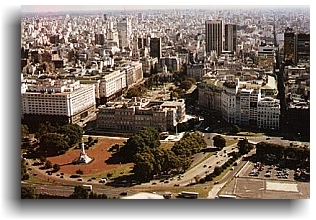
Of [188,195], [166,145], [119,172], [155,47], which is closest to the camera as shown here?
[188,195]

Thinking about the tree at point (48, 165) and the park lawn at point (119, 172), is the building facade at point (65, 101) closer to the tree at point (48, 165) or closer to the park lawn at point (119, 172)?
the tree at point (48, 165)

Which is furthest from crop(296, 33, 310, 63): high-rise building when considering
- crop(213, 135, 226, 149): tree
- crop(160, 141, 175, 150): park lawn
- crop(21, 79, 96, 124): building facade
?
crop(21, 79, 96, 124): building facade

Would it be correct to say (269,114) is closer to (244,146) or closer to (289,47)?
(244,146)

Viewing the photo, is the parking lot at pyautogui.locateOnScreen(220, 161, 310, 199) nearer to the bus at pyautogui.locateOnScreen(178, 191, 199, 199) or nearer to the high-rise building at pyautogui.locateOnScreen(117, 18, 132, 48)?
the bus at pyautogui.locateOnScreen(178, 191, 199, 199)

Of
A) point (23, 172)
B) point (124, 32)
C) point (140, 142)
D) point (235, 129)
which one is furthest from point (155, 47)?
point (23, 172)

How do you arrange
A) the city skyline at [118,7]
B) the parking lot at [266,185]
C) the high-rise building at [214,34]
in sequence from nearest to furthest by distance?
the parking lot at [266,185] → the city skyline at [118,7] → the high-rise building at [214,34]

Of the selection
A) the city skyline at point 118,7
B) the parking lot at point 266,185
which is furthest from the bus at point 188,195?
the city skyline at point 118,7

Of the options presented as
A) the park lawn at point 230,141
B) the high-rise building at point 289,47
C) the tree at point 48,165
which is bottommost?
the tree at point 48,165
